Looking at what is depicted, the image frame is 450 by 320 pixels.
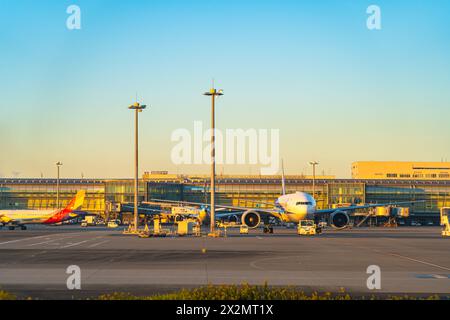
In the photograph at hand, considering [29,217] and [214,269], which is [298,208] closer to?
[29,217]

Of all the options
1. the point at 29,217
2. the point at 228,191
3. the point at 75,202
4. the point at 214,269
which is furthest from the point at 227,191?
the point at 214,269

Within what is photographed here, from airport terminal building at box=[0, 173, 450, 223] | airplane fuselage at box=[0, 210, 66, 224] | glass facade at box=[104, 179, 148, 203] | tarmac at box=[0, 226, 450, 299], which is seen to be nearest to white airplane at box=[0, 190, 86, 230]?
airplane fuselage at box=[0, 210, 66, 224]

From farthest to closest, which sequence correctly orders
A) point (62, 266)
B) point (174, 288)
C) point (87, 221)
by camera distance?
point (87, 221) → point (62, 266) → point (174, 288)

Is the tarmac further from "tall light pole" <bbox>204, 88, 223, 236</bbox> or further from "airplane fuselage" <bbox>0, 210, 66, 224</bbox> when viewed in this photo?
"airplane fuselage" <bbox>0, 210, 66, 224</bbox>

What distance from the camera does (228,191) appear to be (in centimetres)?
17675

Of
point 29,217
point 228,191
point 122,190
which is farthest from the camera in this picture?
point 228,191

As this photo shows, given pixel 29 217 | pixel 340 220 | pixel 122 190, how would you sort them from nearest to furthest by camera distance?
pixel 340 220 < pixel 29 217 < pixel 122 190

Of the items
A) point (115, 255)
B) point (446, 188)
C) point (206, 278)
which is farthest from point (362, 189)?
point (206, 278)

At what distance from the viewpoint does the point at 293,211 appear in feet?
274

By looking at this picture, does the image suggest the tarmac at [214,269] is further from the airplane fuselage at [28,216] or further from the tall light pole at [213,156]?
the airplane fuselage at [28,216]

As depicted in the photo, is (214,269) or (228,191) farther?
(228,191)
